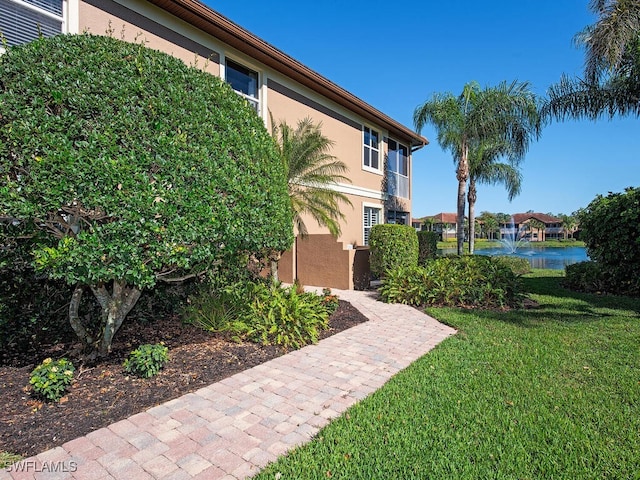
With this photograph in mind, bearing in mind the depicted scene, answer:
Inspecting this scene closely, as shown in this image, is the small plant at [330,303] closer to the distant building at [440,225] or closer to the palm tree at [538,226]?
the distant building at [440,225]

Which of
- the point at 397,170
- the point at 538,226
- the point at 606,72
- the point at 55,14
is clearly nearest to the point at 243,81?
the point at 55,14

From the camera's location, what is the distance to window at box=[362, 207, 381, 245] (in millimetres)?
15609

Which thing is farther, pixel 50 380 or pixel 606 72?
pixel 606 72

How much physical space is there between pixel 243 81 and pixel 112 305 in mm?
7456

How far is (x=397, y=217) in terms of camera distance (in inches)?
730

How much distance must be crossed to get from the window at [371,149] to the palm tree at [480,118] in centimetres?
290

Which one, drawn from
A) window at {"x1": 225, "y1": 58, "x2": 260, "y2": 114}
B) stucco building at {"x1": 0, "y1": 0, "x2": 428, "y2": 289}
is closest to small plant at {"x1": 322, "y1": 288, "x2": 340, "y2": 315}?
stucco building at {"x1": 0, "y1": 0, "x2": 428, "y2": 289}

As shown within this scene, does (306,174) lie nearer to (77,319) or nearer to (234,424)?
(77,319)

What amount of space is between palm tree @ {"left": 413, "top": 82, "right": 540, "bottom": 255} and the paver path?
47.4 feet

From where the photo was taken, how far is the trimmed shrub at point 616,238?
365 inches

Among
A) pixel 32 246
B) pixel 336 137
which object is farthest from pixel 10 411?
pixel 336 137

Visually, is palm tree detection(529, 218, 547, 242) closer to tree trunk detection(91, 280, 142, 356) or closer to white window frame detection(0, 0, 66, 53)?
white window frame detection(0, 0, 66, 53)

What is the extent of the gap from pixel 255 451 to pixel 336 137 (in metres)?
12.3

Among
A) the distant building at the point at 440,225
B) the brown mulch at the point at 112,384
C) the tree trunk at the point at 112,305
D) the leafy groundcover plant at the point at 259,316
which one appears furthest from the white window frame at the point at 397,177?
the distant building at the point at 440,225
